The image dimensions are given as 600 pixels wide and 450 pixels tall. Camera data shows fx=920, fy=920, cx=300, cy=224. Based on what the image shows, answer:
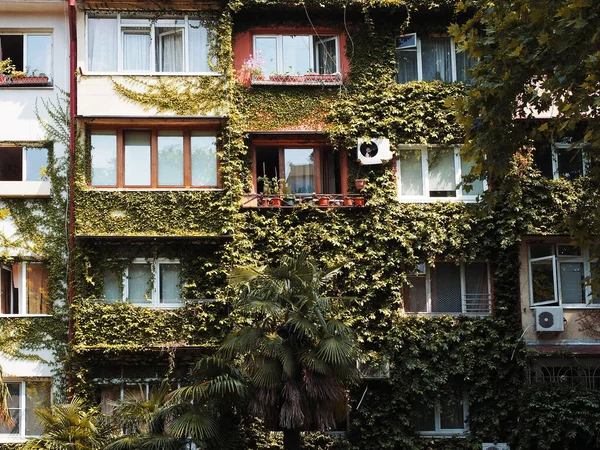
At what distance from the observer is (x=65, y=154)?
25.4 metres

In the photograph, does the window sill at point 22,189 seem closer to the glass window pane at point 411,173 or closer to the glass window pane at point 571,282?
the glass window pane at point 411,173

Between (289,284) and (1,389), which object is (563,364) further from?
(1,389)

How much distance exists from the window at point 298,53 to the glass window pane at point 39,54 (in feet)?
19.2

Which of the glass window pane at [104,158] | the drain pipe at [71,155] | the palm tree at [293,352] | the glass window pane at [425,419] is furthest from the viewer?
the glass window pane at [104,158]

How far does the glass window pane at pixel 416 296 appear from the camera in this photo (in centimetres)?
2544

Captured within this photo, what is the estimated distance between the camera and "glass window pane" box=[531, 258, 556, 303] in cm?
2523

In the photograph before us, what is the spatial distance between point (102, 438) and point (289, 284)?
5.94m

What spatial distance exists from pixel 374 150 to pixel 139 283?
291 inches

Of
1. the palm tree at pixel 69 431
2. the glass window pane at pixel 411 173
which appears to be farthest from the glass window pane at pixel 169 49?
the palm tree at pixel 69 431

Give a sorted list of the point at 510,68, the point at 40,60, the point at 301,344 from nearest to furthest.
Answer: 1. the point at 510,68
2. the point at 301,344
3. the point at 40,60

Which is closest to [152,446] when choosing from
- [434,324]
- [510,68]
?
[434,324]

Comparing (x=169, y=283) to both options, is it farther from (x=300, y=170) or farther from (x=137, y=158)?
(x=300, y=170)

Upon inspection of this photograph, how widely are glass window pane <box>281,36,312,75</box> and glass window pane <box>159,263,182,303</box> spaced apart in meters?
6.59

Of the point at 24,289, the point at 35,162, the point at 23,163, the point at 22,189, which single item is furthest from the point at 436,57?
the point at 24,289
